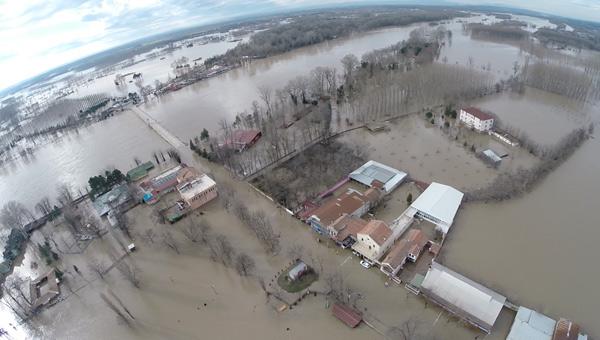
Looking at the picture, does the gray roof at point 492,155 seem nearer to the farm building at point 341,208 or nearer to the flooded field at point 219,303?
the farm building at point 341,208

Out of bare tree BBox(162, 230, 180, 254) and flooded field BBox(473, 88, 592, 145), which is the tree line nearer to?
flooded field BBox(473, 88, 592, 145)

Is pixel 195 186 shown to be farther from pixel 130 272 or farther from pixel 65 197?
pixel 65 197

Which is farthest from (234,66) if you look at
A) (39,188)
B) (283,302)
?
(283,302)


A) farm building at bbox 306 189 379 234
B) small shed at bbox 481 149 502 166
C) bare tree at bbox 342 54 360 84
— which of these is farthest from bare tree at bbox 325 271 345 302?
bare tree at bbox 342 54 360 84

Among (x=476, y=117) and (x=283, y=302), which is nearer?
(x=283, y=302)

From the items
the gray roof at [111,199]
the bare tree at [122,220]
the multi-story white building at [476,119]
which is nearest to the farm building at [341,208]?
the bare tree at [122,220]

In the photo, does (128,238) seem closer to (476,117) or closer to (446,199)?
(446,199)

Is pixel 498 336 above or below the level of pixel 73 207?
below
